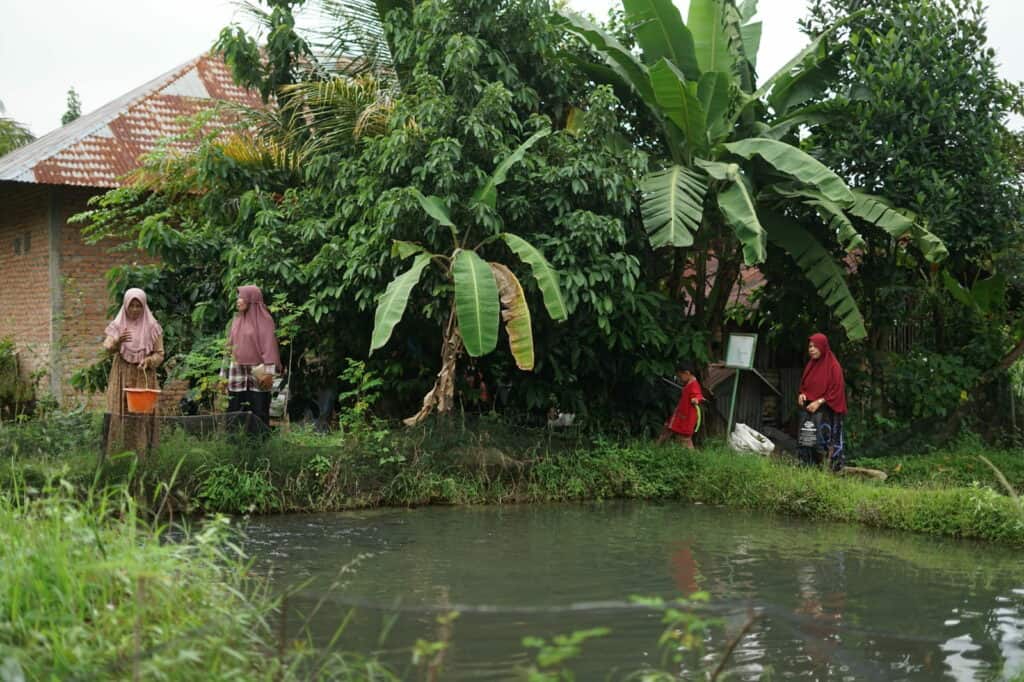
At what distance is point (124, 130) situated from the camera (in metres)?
Answer: 16.6

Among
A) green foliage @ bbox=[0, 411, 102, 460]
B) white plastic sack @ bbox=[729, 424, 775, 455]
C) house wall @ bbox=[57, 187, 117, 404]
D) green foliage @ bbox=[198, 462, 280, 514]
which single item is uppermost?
house wall @ bbox=[57, 187, 117, 404]

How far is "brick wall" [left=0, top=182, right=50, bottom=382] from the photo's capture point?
623 inches

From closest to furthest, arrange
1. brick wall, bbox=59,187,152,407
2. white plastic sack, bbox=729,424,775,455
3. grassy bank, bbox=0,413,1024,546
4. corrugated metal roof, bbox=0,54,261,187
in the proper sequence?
1. grassy bank, bbox=0,413,1024,546
2. white plastic sack, bbox=729,424,775,455
3. corrugated metal roof, bbox=0,54,261,187
4. brick wall, bbox=59,187,152,407

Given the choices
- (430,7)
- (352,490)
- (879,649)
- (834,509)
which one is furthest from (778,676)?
(430,7)

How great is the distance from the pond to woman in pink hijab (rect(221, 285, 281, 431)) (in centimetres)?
181

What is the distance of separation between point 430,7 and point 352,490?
5383 millimetres

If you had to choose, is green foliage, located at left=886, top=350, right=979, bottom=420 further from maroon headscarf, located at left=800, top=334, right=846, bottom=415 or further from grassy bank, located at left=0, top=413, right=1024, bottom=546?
maroon headscarf, located at left=800, top=334, right=846, bottom=415

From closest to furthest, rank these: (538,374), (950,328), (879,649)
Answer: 1. (879,649)
2. (538,374)
3. (950,328)

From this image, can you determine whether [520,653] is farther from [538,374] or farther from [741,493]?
[538,374]

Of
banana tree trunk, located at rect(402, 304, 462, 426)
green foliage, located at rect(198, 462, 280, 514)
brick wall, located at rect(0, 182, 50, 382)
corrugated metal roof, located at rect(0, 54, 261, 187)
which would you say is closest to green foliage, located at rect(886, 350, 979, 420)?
banana tree trunk, located at rect(402, 304, 462, 426)

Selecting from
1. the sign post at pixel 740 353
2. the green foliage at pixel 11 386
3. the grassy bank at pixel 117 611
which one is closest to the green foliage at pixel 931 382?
the sign post at pixel 740 353

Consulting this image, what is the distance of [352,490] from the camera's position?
10773 mm

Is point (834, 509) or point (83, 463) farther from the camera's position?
point (834, 509)

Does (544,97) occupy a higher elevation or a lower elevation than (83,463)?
higher
